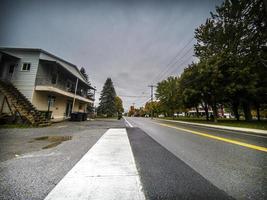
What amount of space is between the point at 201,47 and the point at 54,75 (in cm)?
2211

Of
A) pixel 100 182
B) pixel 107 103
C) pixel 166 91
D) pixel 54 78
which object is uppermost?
pixel 166 91

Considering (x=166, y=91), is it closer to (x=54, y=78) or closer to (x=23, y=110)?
(x=54, y=78)

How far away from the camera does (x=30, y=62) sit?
1350 centimetres

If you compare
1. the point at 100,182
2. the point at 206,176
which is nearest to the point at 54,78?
the point at 100,182

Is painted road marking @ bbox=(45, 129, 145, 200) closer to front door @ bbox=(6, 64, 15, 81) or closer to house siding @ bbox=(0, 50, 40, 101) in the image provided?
house siding @ bbox=(0, 50, 40, 101)

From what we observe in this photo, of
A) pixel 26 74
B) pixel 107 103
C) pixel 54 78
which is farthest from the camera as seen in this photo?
pixel 107 103

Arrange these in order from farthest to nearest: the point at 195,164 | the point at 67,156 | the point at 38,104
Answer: the point at 38,104
the point at 67,156
the point at 195,164

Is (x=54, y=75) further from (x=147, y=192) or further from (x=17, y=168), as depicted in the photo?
(x=147, y=192)

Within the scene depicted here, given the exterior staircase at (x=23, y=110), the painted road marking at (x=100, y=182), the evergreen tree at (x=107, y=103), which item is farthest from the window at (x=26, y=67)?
the evergreen tree at (x=107, y=103)

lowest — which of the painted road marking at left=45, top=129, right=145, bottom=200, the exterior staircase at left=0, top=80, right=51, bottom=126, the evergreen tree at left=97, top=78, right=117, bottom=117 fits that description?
Result: the painted road marking at left=45, top=129, right=145, bottom=200

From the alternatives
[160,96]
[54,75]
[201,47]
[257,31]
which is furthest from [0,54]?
[160,96]

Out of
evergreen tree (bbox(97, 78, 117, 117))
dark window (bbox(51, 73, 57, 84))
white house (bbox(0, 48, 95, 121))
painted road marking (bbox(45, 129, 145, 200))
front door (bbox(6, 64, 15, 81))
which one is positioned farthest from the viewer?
evergreen tree (bbox(97, 78, 117, 117))

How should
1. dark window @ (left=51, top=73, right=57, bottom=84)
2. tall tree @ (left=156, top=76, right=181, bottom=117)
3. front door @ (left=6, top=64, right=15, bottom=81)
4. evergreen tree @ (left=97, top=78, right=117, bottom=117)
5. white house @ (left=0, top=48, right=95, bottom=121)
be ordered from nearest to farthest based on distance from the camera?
white house @ (left=0, top=48, right=95, bottom=121)
front door @ (left=6, top=64, right=15, bottom=81)
dark window @ (left=51, top=73, right=57, bottom=84)
evergreen tree @ (left=97, top=78, right=117, bottom=117)
tall tree @ (left=156, top=76, right=181, bottom=117)

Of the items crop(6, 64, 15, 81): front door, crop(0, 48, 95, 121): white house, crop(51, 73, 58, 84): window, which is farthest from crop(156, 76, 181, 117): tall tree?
crop(6, 64, 15, 81): front door
